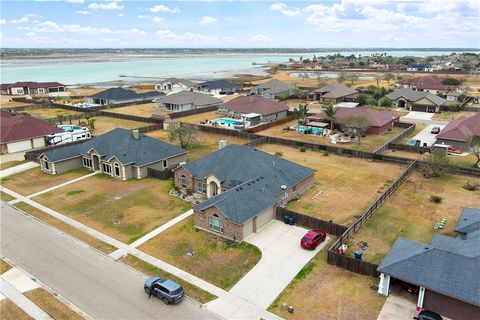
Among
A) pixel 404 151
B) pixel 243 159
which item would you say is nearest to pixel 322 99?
pixel 404 151

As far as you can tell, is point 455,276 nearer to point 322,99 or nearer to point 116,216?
point 116,216

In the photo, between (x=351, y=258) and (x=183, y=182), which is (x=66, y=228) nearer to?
(x=183, y=182)

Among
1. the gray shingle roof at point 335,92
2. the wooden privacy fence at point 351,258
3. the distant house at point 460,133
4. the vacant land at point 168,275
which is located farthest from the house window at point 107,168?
the gray shingle roof at point 335,92

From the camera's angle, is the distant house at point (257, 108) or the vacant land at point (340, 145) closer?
the vacant land at point (340, 145)

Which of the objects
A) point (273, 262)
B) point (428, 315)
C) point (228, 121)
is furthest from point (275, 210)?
point (228, 121)

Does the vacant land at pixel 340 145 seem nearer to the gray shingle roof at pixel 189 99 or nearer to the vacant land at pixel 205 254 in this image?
the gray shingle roof at pixel 189 99
